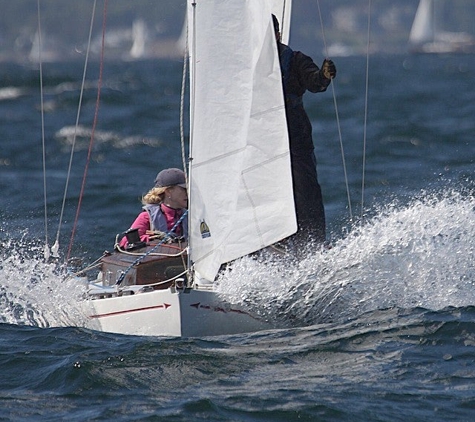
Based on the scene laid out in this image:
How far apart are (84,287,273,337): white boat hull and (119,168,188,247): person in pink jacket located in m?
0.97

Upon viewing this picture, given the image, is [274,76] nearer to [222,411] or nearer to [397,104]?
[222,411]

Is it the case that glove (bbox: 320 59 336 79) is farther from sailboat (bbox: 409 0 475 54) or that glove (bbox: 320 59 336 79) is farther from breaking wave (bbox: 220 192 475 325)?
sailboat (bbox: 409 0 475 54)

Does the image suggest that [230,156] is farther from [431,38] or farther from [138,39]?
[138,39]

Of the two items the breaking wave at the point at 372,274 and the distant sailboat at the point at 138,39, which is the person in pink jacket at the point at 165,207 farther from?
the distant sailboat at the point at 138,39

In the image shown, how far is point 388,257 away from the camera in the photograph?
7312 millimetres

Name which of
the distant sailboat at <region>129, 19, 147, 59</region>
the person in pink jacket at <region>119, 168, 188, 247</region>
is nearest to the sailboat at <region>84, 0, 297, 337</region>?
the person in pink jacket at <region>119, 168, 188, 247</region>

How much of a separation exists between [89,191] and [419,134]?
793 cm

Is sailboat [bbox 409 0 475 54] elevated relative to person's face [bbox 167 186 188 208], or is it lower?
elevated

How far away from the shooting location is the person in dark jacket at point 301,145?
294 inches

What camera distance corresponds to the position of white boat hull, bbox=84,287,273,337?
22.0ft

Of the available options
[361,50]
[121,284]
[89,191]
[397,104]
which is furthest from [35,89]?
[361,50]

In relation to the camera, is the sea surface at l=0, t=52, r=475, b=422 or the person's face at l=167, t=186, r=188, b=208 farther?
the person's face at l=167, t=186, r=188, b=208

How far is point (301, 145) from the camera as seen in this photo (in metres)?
7.58

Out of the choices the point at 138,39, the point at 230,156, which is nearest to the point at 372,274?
the point at 230,156
